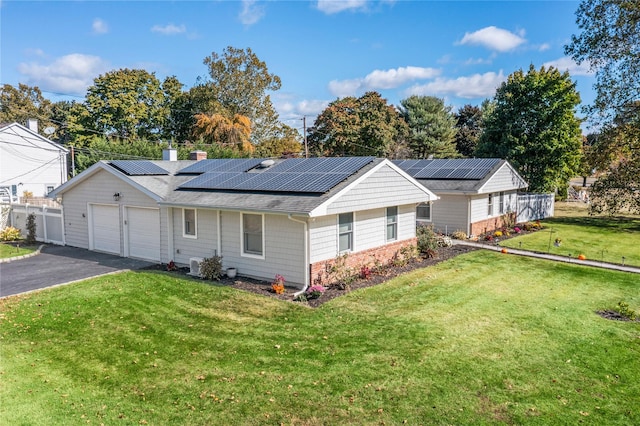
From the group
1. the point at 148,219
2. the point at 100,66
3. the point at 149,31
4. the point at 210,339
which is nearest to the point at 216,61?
the point at 100,66

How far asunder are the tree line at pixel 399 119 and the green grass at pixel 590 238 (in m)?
1.57

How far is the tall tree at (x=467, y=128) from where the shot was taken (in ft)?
184

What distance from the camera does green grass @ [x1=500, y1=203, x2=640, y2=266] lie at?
19.7 m

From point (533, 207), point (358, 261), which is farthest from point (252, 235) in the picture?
point (533, 207)

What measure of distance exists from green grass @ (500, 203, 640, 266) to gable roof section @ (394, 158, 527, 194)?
323 cm

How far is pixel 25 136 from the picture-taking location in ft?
115

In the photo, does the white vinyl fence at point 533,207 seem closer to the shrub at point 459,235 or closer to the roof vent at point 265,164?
the shrub at point 459,235

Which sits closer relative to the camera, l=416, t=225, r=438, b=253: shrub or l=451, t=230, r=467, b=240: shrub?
l=416, t=225, r=438, b=253: shrub

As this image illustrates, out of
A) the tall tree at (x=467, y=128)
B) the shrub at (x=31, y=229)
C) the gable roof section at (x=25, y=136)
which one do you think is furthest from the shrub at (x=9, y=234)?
the tall tree at (x=467, y=128)

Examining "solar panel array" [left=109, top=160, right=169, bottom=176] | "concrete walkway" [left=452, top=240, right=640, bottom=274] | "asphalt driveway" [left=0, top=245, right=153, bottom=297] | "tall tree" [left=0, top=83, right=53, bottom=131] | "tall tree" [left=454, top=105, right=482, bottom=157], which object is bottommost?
"concrete walkway" [left=452, top=240, right=640, bottom=274]

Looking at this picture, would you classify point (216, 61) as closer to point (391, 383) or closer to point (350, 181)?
point (350, 181)

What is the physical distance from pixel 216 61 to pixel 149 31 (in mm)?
27916

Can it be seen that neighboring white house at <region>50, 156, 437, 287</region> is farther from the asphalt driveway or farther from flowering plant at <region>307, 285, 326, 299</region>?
the asphalt driveway

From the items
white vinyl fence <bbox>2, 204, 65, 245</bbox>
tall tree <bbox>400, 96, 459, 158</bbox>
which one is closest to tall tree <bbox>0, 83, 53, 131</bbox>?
white vinyl fence <bbox>2, 204, 65, 245</bbox>
